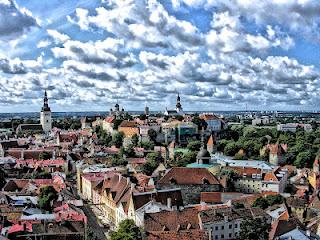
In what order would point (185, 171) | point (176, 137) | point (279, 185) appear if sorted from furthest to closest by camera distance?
point (176, 137) → point (279, 185) → point (185, 171)

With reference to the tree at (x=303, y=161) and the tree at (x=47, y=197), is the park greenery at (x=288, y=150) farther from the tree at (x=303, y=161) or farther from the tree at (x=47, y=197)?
the tree at (x=47, y=197)

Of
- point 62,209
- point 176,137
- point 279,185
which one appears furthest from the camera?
point 176,137

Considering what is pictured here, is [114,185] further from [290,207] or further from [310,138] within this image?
[310,138]

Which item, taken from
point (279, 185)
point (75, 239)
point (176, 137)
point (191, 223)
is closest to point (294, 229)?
point (191, 223)

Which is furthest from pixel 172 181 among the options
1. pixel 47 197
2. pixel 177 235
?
pixel 177 235

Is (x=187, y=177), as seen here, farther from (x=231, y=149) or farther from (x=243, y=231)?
(x=231, y=149)

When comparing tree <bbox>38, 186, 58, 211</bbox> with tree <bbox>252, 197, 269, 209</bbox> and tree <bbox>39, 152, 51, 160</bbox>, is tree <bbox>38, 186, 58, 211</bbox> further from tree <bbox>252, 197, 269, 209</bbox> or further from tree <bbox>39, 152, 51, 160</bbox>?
tree <bbox>39, 152, 51, 160</bbox>

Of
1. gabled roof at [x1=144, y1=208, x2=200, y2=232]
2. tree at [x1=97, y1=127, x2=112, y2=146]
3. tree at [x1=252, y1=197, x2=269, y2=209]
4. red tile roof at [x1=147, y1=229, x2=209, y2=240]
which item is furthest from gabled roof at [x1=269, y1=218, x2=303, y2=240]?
tree at [x1=97, y1=127, x2=112, y2=146]

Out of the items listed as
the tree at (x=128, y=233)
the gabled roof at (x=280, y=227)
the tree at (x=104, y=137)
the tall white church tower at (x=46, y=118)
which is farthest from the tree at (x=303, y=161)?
the tall white church tower at (x=46, y=118)
